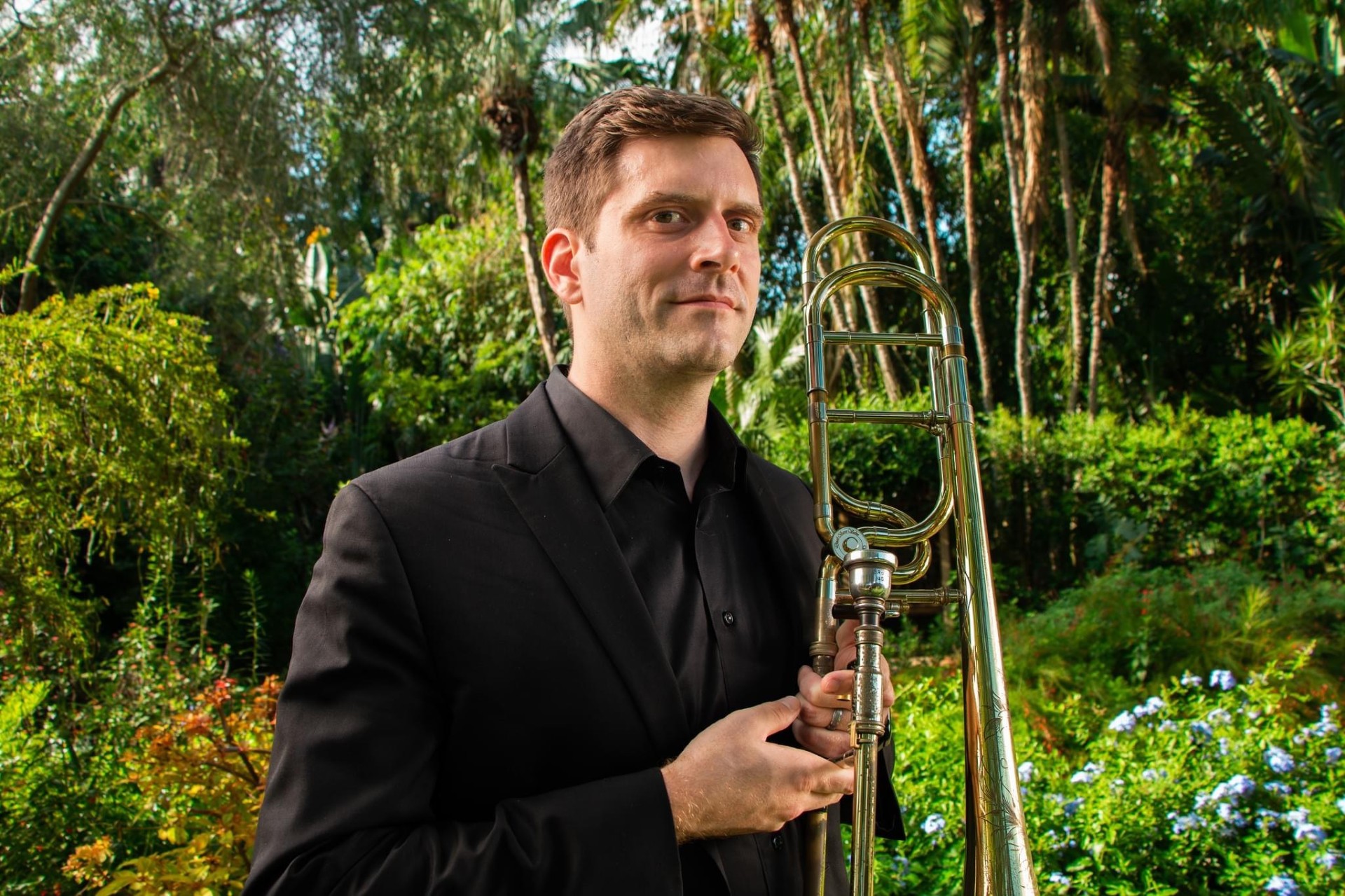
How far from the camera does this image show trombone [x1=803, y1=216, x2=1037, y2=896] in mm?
1326

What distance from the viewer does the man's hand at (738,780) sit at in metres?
1.33

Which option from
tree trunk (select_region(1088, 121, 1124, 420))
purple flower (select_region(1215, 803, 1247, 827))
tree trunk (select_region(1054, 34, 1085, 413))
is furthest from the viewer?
tree trunk (select_region(1054, 34, 1085, 413))

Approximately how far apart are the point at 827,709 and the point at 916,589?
8.0 inches

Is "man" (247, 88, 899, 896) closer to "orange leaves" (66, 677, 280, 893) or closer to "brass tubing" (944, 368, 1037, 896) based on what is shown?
"brass tubing" (944, 368, 1037, 896)

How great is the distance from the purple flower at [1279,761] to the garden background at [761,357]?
0.26ft

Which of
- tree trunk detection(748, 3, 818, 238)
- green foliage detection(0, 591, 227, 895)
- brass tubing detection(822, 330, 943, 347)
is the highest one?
tree trunk detection(748, 3, 818, 238)

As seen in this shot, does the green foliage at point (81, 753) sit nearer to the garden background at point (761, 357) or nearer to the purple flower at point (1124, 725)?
the garden background at point (761, 357)

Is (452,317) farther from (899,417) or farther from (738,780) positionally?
(738,780)

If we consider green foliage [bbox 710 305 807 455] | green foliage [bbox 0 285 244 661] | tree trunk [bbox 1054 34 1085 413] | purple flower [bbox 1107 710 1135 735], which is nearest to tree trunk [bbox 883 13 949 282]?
green foliage [bbox 710 305 807 455]

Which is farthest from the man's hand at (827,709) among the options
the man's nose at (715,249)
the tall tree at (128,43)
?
the tall tree at (128,43)

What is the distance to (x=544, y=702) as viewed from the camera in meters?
1.38

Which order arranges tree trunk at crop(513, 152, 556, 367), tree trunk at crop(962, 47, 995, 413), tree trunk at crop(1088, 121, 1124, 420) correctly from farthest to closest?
tree trunk at crop(1088, 121, 1124, 420), tree trunk at crop(962, 47, 995, 413), tree trunk at crop(513, 152, 556, 367)

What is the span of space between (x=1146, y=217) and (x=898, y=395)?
6.89 m

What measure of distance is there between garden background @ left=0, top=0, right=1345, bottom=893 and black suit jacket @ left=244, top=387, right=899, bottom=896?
1758 millimetres
